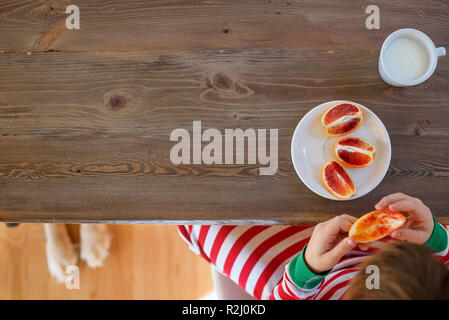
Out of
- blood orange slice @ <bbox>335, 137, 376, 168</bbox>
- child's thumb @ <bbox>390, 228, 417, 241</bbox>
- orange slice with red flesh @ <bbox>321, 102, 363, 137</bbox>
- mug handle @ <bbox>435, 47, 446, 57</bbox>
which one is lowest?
child's thumb @ <bbox>390, 228, 417, 241</bbox>

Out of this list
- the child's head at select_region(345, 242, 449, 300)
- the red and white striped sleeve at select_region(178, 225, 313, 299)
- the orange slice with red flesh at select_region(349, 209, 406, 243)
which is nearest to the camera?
the child's head at select_region(345, 242, 449, 300)

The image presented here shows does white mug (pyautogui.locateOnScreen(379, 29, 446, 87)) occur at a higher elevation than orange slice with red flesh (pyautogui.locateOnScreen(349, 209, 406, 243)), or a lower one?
higher

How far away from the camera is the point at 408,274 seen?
20.7 inches

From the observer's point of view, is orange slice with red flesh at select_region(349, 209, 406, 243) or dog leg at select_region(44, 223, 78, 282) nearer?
orange slice with red flesh at select_region(349, 209, 406, 243)

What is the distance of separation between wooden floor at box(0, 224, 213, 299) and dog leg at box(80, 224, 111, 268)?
0.10 ft

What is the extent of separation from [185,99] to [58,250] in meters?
0.89

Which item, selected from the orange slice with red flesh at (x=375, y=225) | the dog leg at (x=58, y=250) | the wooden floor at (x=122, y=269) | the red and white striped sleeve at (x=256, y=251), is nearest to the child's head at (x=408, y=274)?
the orange slice with red flesh at (x=375, y=225)

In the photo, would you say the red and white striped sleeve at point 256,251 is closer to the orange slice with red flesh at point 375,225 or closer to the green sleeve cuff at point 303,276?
the green sleeve cuff at point 303,276

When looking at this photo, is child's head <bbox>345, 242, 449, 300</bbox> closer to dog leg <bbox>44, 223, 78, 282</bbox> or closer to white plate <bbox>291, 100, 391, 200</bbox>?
white plate <bbox>291, 100, 391, 200</bbox>

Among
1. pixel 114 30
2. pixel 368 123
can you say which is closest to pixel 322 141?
pixel 368 123

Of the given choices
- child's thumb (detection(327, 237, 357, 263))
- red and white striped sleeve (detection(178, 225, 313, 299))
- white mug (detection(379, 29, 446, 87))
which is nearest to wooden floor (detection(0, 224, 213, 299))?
red and white striped sleeve (detection(178, 225, 313, 299))

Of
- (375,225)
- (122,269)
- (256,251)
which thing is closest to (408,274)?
(375,225)

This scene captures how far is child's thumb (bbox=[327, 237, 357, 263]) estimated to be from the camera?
27.6 inches

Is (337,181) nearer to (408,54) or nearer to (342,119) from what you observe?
(342,119)
